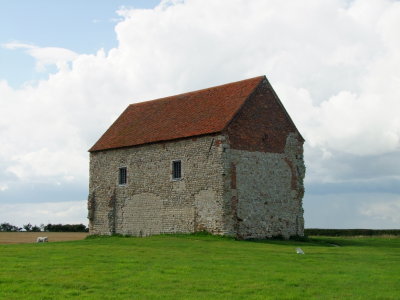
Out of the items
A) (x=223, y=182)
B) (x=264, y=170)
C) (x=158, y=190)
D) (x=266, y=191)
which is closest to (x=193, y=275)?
(x=223, y=182)

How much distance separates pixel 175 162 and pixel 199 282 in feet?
64.2

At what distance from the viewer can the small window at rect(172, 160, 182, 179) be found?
3378cm

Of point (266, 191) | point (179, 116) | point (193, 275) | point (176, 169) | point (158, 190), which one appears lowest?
point (193, 275)

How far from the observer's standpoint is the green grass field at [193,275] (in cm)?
1333

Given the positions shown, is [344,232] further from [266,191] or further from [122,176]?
[122,176]

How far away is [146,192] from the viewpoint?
117 feet

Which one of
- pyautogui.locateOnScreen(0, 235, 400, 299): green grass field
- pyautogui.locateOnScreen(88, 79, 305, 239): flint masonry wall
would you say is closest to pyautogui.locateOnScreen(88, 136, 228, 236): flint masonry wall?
pyautogui.locateOnScreen(88, 79, 305, 239): flint masonry wall

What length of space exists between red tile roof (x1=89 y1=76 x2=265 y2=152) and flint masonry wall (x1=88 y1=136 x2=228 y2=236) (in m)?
0.59

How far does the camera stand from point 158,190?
3484 cm

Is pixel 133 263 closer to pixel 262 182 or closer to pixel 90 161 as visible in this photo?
pixel 262 182

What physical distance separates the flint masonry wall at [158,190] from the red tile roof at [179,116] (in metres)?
0.59

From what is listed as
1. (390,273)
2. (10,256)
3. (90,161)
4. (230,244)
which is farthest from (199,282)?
(90,161)

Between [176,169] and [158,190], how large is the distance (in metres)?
1.89

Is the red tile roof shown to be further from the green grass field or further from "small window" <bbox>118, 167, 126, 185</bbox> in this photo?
the green grass field
